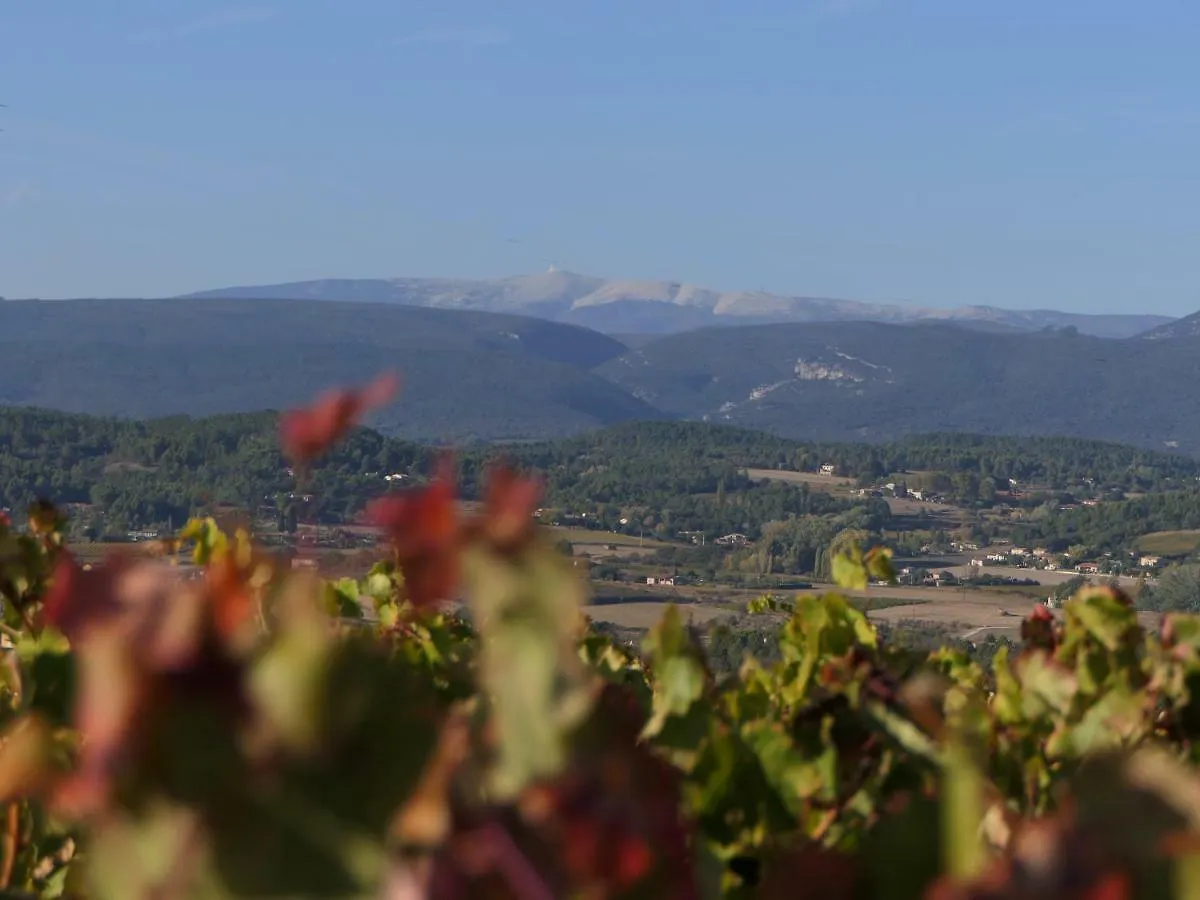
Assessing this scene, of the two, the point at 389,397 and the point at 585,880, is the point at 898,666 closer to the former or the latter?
the point at 389,397

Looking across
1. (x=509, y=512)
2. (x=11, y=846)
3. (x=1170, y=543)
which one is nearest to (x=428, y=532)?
(x=509, y=512)

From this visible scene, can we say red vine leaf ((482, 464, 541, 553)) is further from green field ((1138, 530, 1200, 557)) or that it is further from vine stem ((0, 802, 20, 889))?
green field ((1138, 530, 1200, 557))

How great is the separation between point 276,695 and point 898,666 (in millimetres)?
1781

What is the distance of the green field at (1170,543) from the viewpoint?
70438mm

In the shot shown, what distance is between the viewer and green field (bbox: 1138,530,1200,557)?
231 feet

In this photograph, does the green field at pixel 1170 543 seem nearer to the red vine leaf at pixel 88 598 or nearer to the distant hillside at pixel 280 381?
the red vine leaf at pixel 88 598

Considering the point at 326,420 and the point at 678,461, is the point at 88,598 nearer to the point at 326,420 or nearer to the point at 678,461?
the point at 326,420

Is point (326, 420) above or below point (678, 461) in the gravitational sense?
above

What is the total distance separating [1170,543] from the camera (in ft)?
240

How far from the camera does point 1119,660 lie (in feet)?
7.08

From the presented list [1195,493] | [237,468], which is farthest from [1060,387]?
[237,468]

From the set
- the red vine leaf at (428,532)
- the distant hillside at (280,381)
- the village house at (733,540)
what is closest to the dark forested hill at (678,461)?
the village house at (733,540)

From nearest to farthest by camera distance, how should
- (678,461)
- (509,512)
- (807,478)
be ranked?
(509,512)
(807,478)
(678,461)

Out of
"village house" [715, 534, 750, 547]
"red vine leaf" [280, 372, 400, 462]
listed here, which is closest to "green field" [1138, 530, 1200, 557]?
"village house" [715, 534, 750, 547]
